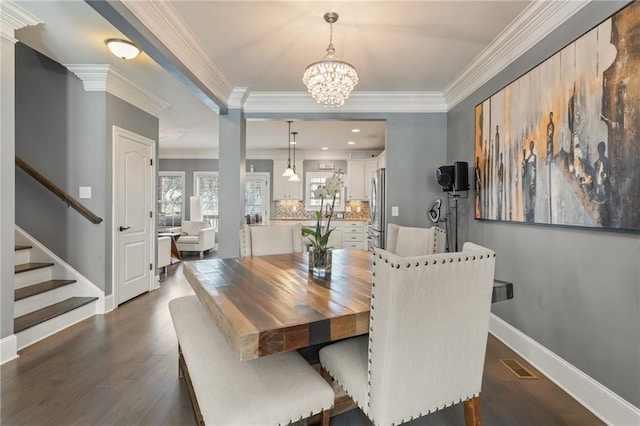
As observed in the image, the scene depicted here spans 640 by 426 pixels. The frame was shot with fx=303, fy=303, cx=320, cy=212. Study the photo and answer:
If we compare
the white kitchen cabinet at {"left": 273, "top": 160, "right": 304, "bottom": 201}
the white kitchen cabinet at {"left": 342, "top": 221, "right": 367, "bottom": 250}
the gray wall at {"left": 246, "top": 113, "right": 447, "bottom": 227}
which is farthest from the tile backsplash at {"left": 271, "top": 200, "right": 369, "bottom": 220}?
the gray wall at {"left": 246, "top": 113, "right": 447, "bottom": 227}

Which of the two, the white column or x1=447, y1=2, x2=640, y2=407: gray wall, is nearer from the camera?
x1=447, y1=2, x2=640, y2=407: gray wall

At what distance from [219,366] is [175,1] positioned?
2309mm

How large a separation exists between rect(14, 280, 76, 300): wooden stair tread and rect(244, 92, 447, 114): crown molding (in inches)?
109

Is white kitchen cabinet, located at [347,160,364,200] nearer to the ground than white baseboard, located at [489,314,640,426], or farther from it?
farther from it

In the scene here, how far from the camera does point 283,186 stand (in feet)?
24.5

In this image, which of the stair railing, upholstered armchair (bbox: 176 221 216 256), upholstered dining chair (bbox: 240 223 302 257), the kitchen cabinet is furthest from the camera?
the kitchen cabinet

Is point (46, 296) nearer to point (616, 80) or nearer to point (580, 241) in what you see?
point (580, 241)

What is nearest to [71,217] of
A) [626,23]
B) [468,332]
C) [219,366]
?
[219,366]

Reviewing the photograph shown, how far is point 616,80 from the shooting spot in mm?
1573

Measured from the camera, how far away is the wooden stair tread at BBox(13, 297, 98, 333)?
2.47m

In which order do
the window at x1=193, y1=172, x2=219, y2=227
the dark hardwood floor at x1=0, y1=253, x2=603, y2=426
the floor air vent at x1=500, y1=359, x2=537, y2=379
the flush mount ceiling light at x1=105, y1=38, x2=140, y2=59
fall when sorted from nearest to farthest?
the dark hardwood floor at x1=0, y1=253, x2=603, y2=426 < the floor air vent at x1=500, y1=359, x2=537, y2=379 < the flush mount ceiling light at x1=105, y1=38, x2=140, y2=59 < the window at x1=193, y1=172, x2=219, y2=227

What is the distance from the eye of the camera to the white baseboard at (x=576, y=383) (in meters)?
1.58

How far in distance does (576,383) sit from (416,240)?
1.33 meters

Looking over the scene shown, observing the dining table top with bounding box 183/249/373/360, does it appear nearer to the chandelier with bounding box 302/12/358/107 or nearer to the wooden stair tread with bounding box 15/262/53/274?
the chandelier with bounding box 302/12/358/107
